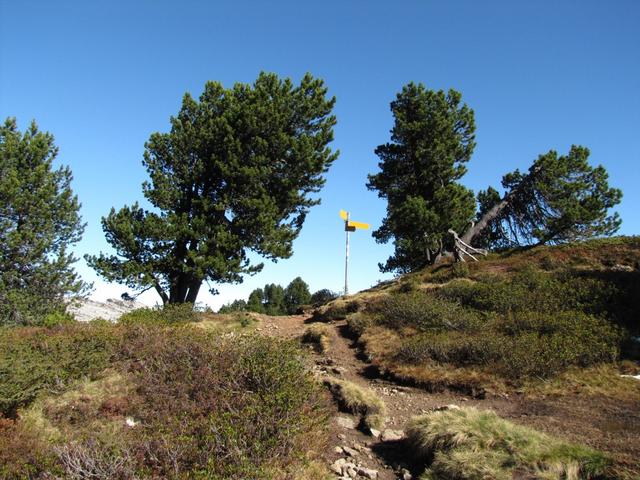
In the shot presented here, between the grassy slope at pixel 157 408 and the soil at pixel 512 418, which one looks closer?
the grassy slope at pixel 157 408

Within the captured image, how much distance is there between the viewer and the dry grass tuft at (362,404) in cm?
777

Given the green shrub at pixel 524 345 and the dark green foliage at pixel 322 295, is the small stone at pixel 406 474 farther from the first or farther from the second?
the dark green foliage at pixel 322 295

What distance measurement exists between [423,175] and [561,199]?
7423 mm

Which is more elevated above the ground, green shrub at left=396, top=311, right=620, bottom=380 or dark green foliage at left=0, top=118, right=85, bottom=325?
dark green foliage at left=0, top=118, right=85, bottom=325

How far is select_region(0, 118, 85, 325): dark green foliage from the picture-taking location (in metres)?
17.1

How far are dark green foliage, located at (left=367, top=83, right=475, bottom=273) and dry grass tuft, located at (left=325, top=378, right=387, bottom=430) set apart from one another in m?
14.5

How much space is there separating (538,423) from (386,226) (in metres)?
18.6

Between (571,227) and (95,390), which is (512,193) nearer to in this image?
(571,227)

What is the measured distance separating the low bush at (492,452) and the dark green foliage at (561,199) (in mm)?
18119

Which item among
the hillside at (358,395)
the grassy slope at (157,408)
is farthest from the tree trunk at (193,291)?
the grassy slope at (157,408)

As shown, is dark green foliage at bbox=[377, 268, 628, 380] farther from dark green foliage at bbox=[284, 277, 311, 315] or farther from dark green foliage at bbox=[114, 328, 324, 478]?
dark green foliage at bbox=[284, 277, 311, 315]

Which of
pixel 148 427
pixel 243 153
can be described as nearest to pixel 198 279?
pixel 243 153

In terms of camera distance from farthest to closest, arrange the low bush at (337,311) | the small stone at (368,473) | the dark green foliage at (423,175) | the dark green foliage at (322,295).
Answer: the dark green foliage at (322,295), the dark green foliage at (423,175), the low bush at (337,311), the small stone at (368,473)

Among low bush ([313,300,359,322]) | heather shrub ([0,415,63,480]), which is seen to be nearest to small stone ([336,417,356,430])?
heather shrub ([0,415,63,480])
